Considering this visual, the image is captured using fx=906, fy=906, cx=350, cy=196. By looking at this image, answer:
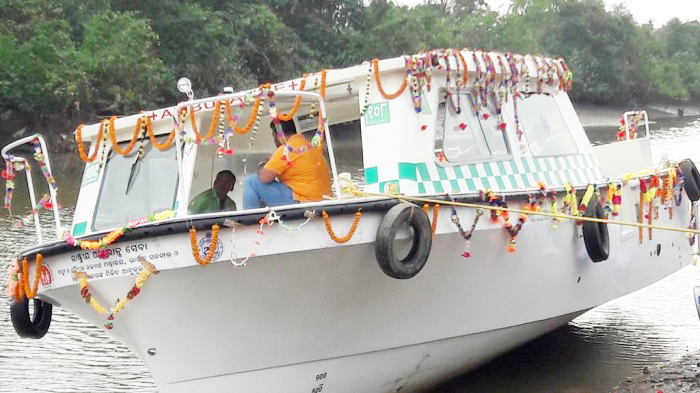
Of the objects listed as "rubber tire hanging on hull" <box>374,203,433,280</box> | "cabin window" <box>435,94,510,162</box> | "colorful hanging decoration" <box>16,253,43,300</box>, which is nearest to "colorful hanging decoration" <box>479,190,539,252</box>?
"cabin window" <box>435,94,510,162</box>

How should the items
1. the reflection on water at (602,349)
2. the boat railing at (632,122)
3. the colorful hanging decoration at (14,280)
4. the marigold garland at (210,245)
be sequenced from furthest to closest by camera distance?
1. the boat railing at (632,122)
2. the reflection on water at (602,349)
3. the colorful hanging decoration at (14,280)
4. the marigold garland at (210,245)

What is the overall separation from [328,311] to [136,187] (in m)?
1.92

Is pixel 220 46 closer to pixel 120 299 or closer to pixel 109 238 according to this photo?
pixel 120 299

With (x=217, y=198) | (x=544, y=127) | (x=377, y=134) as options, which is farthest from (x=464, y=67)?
(x=217, y=198)

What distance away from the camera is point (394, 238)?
579 centimetres

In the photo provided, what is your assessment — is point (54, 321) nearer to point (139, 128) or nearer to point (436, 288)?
point (139, 128)

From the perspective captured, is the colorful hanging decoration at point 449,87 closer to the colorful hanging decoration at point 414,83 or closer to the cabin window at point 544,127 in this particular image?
the colorful hanging decoration at point 414,83

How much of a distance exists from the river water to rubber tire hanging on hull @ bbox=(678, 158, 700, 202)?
4.74 ft

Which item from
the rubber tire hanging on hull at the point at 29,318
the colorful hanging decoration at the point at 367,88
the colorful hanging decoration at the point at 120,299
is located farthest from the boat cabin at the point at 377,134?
the rubber tire hanging on hull at the point at 29,318

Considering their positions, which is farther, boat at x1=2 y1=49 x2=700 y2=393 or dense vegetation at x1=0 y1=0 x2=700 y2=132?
dense vegetation at x1=0 y1=0 x2=700 y2=132

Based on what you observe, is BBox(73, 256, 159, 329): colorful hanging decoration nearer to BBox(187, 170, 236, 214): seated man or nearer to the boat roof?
the boat roof

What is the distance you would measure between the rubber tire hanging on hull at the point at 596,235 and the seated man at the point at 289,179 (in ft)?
8.29

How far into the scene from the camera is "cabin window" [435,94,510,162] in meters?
7.05

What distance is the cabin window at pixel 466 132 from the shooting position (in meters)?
7.05
